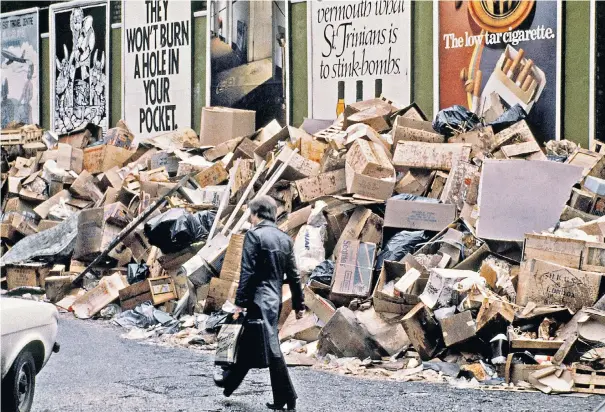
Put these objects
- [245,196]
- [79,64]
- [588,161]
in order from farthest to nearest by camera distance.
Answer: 1. [79,64]
2. [245,196]
3. [588,161]

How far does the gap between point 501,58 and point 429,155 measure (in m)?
→ 3.77

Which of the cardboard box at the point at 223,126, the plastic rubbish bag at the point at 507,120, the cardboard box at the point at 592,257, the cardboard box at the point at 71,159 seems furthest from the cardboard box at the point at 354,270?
the cardboard box at the point at 71,159

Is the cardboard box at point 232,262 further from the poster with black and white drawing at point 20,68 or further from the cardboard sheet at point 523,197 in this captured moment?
the poster with black and white drawing at point 20,68

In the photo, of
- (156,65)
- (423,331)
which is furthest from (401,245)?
(156,65)

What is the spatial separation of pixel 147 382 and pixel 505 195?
4478 millimetres

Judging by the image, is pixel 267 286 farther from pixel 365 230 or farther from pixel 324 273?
pixel 365 230

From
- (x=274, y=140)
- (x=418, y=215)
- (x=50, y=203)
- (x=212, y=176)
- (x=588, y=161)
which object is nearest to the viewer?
(x=418, y=215)

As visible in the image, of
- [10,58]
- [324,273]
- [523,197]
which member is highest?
[10,58]

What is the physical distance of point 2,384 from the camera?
6.52m

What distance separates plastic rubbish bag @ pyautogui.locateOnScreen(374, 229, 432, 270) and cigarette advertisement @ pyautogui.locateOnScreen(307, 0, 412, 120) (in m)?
6.06

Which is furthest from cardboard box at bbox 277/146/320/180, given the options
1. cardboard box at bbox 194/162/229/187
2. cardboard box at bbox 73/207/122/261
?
cardboard box at bbox 73/207/122/261

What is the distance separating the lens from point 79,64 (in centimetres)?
2358

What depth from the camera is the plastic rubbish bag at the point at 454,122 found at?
1362 cm

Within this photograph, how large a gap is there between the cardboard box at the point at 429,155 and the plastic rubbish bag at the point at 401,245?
1445 mm
